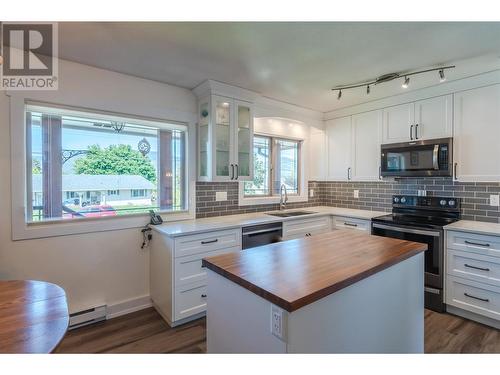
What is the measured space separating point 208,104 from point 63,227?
184 centimetres

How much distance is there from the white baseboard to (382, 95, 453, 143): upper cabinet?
3.43 meters

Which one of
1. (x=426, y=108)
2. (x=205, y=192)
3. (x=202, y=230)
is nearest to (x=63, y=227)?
(x=202, y=230)

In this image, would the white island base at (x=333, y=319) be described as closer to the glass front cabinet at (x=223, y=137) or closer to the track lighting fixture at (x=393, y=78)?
the glass front cabinet at (x=223, y=137)

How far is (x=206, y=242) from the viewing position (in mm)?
2514

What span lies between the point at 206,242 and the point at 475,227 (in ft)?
8.46

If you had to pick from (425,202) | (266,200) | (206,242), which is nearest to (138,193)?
(206,242)

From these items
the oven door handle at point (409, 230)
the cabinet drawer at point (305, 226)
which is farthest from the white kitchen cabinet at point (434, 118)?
the cabinet drawer at point (305, 226)

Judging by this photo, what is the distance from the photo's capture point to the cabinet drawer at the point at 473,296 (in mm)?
2342

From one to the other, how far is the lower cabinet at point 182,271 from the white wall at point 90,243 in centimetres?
30

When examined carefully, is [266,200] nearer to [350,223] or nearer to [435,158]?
[350,223]

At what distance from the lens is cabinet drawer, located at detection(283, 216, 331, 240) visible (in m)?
3.15

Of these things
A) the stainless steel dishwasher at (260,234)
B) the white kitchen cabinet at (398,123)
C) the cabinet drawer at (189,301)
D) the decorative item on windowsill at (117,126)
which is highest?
the white kitchen cabinet at (398,123)

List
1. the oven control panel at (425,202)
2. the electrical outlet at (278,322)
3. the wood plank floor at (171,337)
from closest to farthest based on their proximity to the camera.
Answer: the electrical outlet at (278,322)
the wood plank floor at (171,337)
the oven control panel at (425,202)
